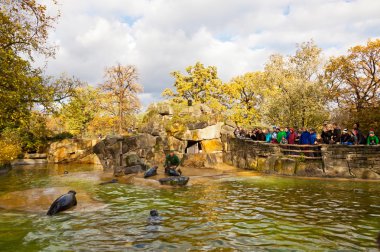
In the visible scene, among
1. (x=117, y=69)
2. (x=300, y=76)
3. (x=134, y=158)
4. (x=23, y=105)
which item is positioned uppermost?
(x=117, y=69)

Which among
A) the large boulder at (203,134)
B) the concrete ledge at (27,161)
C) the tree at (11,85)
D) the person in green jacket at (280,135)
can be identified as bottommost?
the concrete ledge at (27,161)

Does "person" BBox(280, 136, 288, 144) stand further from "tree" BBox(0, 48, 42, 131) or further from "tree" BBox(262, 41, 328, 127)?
"tree" BBox(0, 48, 42, 131)

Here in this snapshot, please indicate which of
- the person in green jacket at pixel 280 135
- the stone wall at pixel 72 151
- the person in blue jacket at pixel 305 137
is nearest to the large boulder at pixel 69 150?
the stone wall at pixel 72 151

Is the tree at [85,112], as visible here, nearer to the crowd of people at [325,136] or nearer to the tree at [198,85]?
the tree at [198,85]

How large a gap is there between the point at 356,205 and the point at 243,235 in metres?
6.03

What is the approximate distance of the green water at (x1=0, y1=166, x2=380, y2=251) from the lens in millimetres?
7691

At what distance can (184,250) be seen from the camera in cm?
728

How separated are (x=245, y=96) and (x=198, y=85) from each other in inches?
294

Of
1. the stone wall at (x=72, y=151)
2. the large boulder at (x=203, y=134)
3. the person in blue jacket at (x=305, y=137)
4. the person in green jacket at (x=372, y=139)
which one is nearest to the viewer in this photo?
the person in green jacket at (x=372, y=139)

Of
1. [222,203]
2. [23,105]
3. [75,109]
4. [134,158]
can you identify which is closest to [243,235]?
[222,203]

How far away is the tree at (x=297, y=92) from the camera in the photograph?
30594mm

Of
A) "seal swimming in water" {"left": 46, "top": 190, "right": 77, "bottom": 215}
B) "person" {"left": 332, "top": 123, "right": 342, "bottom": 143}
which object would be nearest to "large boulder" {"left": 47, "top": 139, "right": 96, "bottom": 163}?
"seal swimming in water" {"left": 46, "top": 190, "right": 77, "bottom": 215}

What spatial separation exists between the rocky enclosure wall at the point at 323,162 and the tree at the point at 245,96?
18664mm

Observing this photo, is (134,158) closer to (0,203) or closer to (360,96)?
(0,203)
